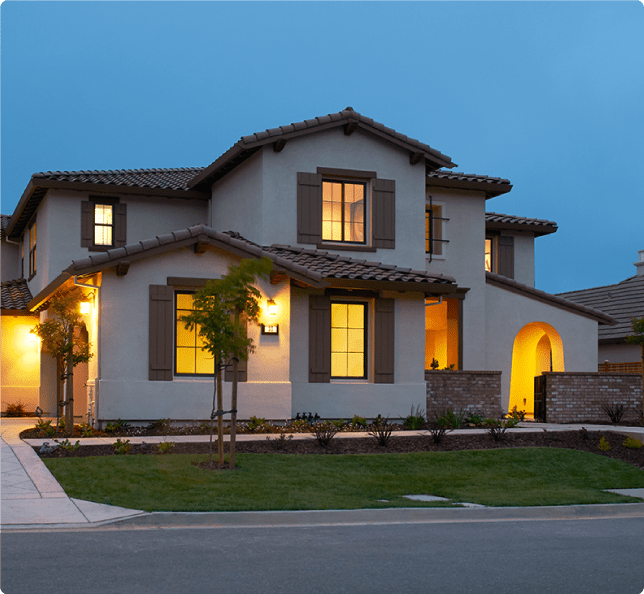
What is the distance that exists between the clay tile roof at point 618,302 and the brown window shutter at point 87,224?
1764cm

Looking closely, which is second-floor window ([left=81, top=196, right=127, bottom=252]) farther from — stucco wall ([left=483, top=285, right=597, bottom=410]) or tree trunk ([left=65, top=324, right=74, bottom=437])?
stucco wall ([left=483, top=285, right=597, bottom=410])

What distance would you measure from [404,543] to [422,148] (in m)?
13.8

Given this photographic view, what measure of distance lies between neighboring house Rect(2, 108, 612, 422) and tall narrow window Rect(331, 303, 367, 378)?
0.11 feet

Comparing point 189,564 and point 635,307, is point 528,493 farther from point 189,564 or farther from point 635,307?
point 635,307

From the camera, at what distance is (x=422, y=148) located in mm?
20719

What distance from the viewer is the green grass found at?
1085 centimetres

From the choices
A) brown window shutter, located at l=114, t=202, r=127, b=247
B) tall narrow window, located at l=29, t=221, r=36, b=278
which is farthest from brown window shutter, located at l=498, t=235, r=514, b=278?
tall narrow window, located at l=29, t=221, r=36, b=278

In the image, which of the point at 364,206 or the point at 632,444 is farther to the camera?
the point at 364,206

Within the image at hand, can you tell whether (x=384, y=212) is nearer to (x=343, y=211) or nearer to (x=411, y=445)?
(x=343, y=211)

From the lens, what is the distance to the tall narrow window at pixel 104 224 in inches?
888

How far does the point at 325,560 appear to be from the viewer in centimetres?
753

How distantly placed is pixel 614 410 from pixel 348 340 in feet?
23.8

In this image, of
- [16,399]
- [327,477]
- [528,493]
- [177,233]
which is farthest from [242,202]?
[528,493]

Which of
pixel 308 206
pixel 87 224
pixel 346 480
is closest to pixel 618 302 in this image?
pixel 308 206
